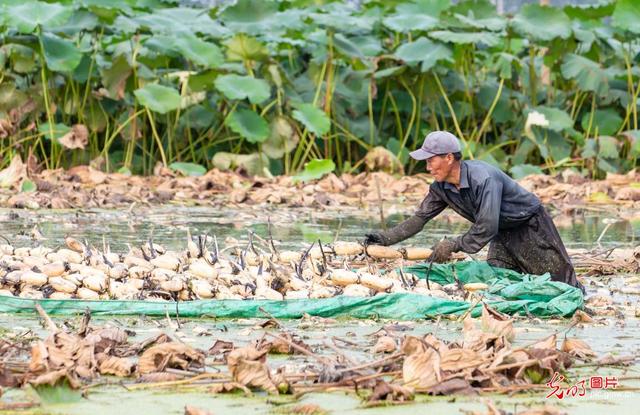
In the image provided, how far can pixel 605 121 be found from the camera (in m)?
15.4

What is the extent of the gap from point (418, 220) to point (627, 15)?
26.4ft

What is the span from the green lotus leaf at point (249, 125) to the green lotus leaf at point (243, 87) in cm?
41

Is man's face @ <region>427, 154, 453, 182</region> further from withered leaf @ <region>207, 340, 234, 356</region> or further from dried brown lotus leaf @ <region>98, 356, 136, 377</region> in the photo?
dried brown lotus leaf @ <region>98, 356, 136, 377</region>

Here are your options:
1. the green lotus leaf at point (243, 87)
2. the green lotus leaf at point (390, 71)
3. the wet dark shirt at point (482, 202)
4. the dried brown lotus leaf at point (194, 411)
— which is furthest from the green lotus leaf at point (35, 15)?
the dried brown lotus leaf at point (194, 411)

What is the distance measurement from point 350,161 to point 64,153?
3407mm

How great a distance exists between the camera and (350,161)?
15.2 metres

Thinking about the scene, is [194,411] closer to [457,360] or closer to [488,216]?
[457,360]

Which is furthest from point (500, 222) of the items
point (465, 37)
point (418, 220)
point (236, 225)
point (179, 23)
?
point (179, 23)

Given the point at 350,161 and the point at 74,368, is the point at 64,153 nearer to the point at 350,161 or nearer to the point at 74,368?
the point at 350,161

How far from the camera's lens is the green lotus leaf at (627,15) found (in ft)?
47.3

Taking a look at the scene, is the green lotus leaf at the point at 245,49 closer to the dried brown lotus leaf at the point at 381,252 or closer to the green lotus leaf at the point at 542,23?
the green lotus leaf at the point at 542,23

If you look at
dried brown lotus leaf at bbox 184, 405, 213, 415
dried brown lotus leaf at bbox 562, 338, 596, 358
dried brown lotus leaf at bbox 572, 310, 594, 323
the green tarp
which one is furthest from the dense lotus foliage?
dried brown lotus leaf at bbox 184, 405, 213, 415

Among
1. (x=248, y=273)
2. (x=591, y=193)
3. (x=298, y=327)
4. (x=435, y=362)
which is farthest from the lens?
(x=591, y=193)

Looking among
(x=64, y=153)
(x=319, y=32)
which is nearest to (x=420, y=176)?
(x=319, y=32)
